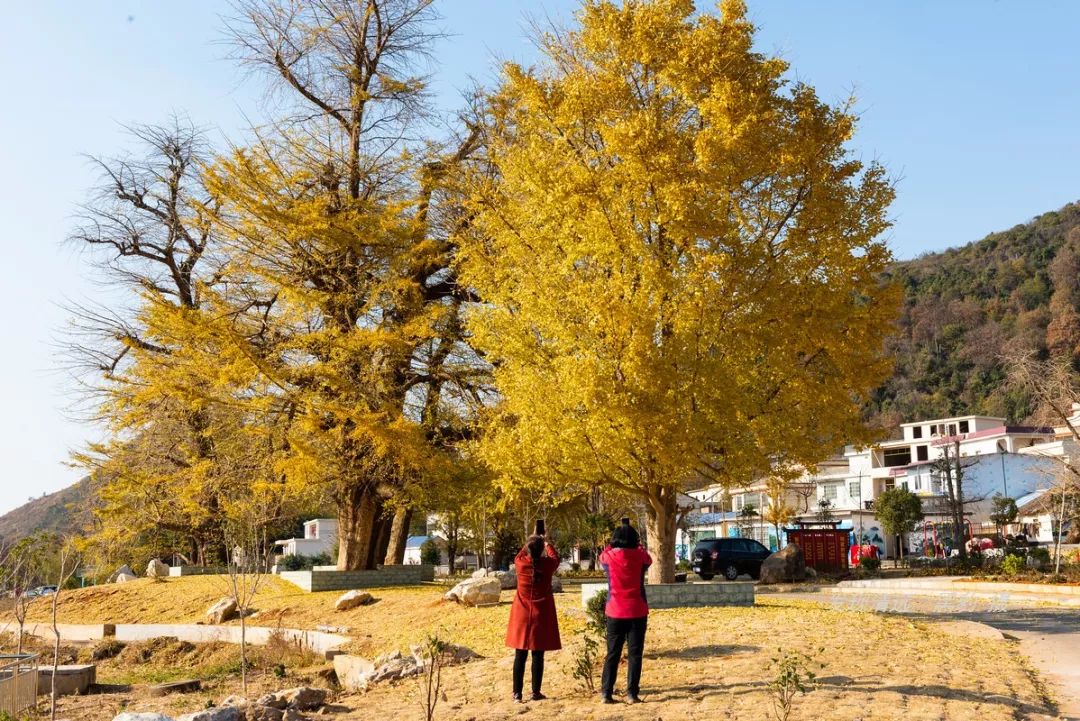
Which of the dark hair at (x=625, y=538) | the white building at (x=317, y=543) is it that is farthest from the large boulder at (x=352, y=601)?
the white building at (x=317, y=543)

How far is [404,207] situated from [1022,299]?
274 ft

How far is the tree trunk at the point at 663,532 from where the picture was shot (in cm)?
1562

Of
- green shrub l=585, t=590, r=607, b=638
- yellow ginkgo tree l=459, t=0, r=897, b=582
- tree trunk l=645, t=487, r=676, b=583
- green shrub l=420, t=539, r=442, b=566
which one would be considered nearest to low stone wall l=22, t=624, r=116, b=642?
yellow ginkgo tree l=459, t=0, r=897, b=582

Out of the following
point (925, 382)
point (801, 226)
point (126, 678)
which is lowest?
point (126, 678)

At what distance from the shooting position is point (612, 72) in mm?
15531

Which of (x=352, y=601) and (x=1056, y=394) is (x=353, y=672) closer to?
(x=352, y=601)

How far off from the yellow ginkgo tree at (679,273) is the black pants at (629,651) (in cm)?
495

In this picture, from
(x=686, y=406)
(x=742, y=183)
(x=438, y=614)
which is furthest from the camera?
(x=438, y=614)

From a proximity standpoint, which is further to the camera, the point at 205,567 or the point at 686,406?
the point at 205,567

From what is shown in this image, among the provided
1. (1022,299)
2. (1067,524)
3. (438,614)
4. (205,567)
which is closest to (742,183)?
(438,614)

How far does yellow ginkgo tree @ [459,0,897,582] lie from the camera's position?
13781 mm

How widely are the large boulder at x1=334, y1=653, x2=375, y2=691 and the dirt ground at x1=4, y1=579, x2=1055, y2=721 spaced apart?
0.41 m

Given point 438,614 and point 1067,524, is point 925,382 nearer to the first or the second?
point 1067,524

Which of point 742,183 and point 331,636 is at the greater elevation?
point 742,183
